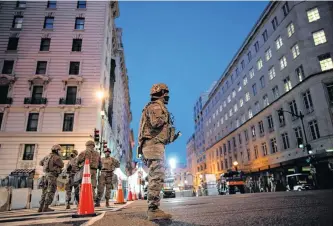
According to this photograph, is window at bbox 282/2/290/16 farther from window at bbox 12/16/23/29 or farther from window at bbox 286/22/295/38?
window at bbox 12/16/23/29

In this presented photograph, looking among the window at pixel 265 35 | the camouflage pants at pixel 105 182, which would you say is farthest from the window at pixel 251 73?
the camouflage pants at pixel 105 182

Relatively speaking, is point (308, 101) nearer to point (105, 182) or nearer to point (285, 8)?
point (285, 8)

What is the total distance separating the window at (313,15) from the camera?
90.1ft

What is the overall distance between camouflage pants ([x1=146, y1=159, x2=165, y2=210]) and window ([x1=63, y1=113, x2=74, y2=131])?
77.6 ft

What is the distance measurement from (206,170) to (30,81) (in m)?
54.9

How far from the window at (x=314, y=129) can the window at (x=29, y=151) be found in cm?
2942

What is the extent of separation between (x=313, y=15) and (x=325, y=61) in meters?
6.11

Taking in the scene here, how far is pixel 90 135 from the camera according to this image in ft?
79.5

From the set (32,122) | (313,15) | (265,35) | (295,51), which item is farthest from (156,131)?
(265,35)

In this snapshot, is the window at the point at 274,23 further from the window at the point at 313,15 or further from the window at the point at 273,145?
the window at the point at 273,145

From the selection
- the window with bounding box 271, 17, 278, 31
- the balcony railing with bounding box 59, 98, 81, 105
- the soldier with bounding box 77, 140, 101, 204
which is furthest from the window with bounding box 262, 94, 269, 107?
the soldier with bounding box 77, 140, 101, 204

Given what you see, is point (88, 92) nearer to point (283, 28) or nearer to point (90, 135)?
point (90, 135)

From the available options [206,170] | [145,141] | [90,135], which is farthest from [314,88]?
[206,170]

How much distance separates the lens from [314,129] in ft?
82.4
